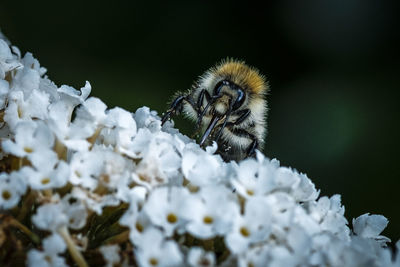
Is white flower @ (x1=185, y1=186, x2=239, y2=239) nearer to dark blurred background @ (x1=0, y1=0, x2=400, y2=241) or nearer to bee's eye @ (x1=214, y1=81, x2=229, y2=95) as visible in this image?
bee's eye @ (x1=214, y1=81, x2=229, y2=95)

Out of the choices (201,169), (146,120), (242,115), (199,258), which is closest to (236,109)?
(242,115)

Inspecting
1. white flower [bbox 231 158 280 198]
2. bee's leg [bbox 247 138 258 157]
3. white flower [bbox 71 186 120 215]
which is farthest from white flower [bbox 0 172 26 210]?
bee's leg [bbox 247 138 258 157]

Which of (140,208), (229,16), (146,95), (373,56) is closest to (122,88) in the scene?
Answer: (146,95)

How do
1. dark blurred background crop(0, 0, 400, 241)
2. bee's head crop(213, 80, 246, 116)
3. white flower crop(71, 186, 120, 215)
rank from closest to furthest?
white flower crop(71, 186, 120, 215), bee's head crop(213, 80, 246, 116), dark blurred background crop(0, 0, 400, 241)

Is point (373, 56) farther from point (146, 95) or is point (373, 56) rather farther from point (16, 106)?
point (16, 106)

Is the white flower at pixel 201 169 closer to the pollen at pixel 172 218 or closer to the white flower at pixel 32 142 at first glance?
the pollen at pixel 172 218

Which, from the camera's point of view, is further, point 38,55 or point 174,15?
point 174,15

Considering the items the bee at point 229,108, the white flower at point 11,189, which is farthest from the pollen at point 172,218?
the bee at point 229,108
